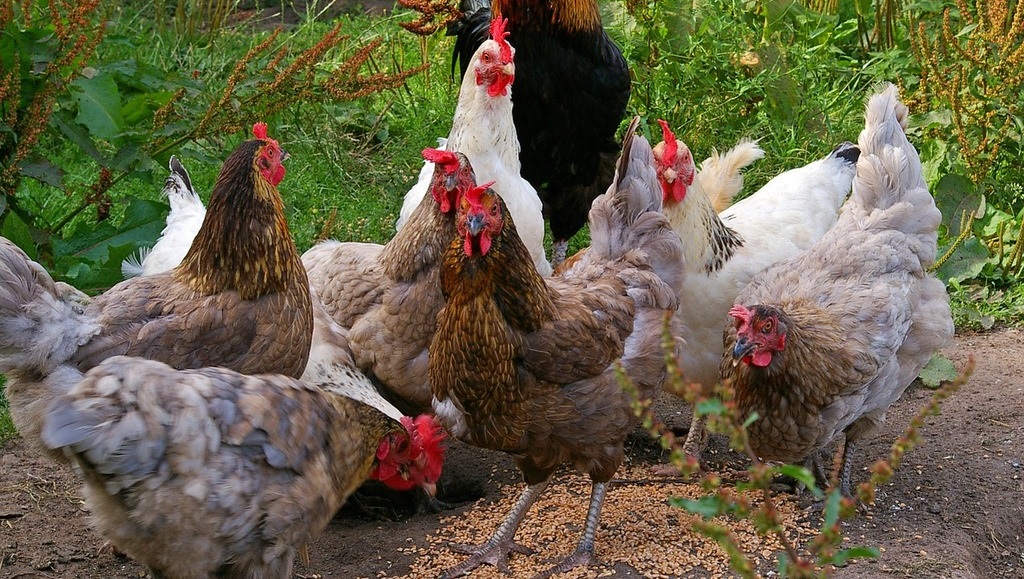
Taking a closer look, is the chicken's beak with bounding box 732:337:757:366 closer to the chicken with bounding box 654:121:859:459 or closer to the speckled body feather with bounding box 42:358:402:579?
the chicken with bounding box 654:121:859:459

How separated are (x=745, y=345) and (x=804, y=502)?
0.94 meters

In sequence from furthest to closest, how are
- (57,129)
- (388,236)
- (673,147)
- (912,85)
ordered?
(912,85), (388,236), (57,129), (673,147)

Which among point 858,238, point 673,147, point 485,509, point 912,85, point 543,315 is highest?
point 912,85

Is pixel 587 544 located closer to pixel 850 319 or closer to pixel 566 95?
pixel 850 319

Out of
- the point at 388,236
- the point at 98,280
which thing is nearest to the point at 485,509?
the point at 98,280

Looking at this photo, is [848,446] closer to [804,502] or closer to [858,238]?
[804,502]

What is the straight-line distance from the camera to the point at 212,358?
364 cm

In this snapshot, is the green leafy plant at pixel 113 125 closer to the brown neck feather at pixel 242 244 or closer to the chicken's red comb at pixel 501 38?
the chicken's red comb at pixel 501 38

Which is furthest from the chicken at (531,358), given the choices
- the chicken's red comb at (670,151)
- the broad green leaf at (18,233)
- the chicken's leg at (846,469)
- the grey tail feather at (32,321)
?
the broad green leaf at (18,233)

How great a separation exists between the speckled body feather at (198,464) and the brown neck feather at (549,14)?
2.84m

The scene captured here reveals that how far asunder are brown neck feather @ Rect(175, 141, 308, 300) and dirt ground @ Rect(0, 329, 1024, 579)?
1.10m

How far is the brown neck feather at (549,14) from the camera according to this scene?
5379 millimetres

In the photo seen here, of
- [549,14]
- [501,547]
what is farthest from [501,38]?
[501,547]

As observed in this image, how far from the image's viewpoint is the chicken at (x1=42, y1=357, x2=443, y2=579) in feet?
9.19
